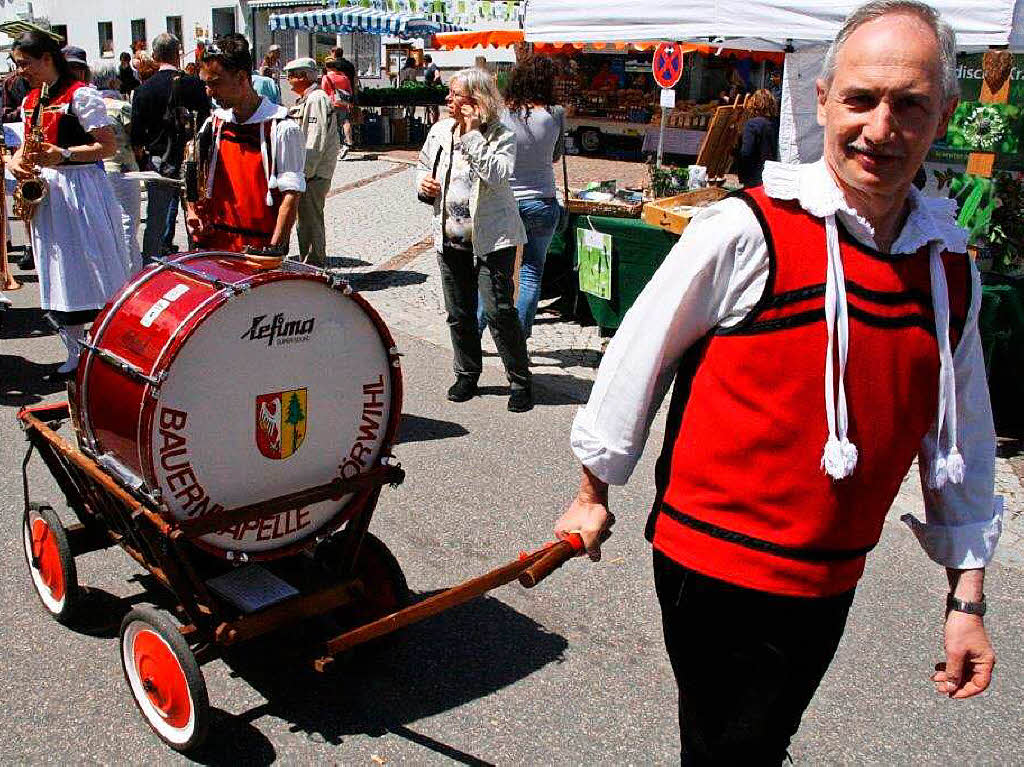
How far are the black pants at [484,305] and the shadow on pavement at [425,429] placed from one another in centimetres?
45

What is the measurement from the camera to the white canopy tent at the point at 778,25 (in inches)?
211

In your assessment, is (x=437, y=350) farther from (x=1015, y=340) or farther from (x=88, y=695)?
(x=88, y=695)

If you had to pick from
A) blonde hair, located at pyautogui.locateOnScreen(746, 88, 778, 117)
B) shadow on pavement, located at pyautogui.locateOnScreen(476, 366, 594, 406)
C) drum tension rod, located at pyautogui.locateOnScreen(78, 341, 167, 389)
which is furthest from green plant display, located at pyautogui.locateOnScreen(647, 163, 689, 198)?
drum tension rod, located at pyautogui.locateOnScreen(78, 341, 167, 389)

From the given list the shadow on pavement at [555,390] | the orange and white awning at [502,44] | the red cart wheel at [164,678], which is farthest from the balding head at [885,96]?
the orange and white awning at [502,44]

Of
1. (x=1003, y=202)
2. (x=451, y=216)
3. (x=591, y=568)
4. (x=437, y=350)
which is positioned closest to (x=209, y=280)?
(x=591, y=568)

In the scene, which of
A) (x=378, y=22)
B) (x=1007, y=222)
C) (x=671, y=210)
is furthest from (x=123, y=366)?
(x=378, y=22)

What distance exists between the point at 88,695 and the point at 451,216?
3.26 m

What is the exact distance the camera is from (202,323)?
2.71 m

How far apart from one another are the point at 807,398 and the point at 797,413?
3cm

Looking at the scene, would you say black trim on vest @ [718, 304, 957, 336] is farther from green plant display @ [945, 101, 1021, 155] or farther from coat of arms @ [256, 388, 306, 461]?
green plant display @ [945, 101, 1021, 155]

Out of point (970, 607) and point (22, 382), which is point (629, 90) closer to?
point (22, 382)

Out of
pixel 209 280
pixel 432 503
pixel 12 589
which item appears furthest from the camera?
pixel 432 503

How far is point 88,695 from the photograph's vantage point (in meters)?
3.18

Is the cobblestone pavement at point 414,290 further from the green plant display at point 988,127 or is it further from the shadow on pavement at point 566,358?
the green plant display at point 988,127
